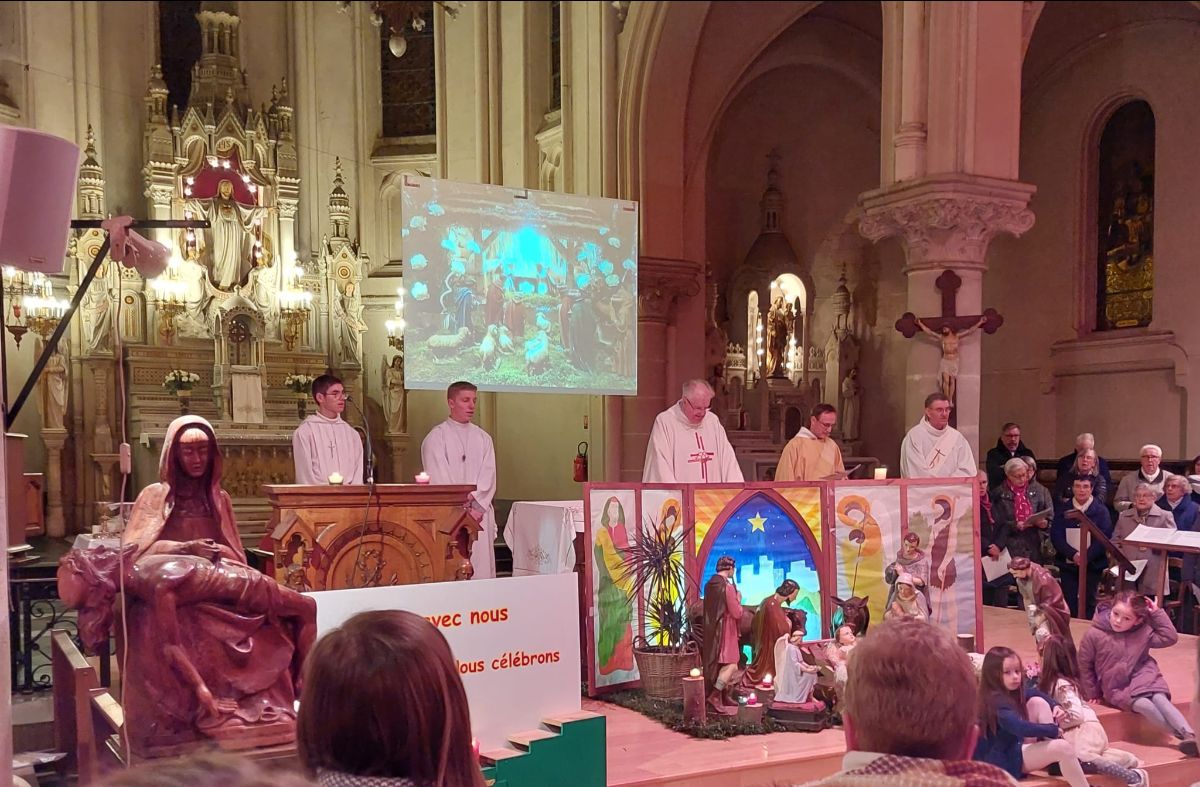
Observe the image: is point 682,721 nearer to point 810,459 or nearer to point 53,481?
point 810,459

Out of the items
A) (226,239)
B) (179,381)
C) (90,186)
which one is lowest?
(179,381)

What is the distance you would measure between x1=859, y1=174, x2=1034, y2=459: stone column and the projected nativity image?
234 cm

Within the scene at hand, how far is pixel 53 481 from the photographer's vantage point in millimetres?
11891

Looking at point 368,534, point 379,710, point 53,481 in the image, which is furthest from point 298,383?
point 379,710

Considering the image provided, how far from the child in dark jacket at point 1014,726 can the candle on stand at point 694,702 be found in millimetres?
1254

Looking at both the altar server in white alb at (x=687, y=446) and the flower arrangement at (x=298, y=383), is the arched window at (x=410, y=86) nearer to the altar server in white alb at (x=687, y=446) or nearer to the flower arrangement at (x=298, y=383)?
the flower arrangement at (x=298, y=383)

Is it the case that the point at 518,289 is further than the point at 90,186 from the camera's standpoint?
No

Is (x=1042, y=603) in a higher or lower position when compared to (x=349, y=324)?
lower

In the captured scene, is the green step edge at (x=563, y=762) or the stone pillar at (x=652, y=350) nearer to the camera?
the green step edge at (x=563, y=762)

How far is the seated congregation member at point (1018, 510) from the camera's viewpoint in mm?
7551

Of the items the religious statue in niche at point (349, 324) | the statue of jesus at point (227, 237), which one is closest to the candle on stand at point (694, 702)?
the religious statue in niche at point (349, 324)

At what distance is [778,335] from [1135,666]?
9302 millimetres

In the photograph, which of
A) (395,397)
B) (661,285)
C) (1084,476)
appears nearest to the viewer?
(1084,476)

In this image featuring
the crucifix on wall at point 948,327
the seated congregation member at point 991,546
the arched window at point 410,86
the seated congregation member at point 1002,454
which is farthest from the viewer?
the arched window at point 410,86
